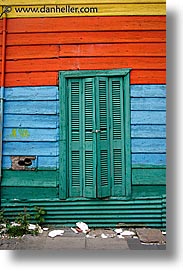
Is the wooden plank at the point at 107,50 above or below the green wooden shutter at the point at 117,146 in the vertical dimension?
above

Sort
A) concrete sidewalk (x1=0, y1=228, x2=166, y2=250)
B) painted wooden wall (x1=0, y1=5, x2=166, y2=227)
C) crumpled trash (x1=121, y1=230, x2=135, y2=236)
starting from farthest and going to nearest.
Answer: painted wooden wall (x1=0, y1=5, x2=166, y2=227) → crumpled trash (x1=121, y1=230, x2=135, y2=236) → concrete sidewalk (x1=0, y1=228, x2=166, y2=250)

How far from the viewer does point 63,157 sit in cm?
229

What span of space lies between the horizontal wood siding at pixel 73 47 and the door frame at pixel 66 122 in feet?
0.12

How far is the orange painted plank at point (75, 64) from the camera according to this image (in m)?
2.30

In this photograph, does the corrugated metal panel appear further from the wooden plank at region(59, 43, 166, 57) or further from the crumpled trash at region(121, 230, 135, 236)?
the wooden plank at region(59, 43, 166, 57)

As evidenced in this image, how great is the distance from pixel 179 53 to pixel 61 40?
2.73 ft

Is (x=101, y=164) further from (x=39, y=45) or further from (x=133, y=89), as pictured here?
(x=39, y=45)

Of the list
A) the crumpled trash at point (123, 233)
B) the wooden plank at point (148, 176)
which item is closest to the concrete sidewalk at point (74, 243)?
the crumpled trash at point (123, 233)

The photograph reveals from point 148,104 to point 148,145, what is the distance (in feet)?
0.94

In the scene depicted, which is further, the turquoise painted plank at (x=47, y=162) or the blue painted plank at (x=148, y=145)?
the turquoise painted plank at (x=47, y=162)

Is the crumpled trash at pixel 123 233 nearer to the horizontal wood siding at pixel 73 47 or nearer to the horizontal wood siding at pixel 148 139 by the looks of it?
the horizontal wood siding at pixel 148 139

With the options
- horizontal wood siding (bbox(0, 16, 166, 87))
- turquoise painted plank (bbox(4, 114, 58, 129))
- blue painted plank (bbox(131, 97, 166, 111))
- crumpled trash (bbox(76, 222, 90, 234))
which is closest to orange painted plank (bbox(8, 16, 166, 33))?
horizontal wood siding (bbox(0, 16, 166, 87))

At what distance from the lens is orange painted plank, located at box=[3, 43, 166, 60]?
230 centimetres

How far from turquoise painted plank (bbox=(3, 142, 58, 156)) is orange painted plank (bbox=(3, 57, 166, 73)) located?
53cm
